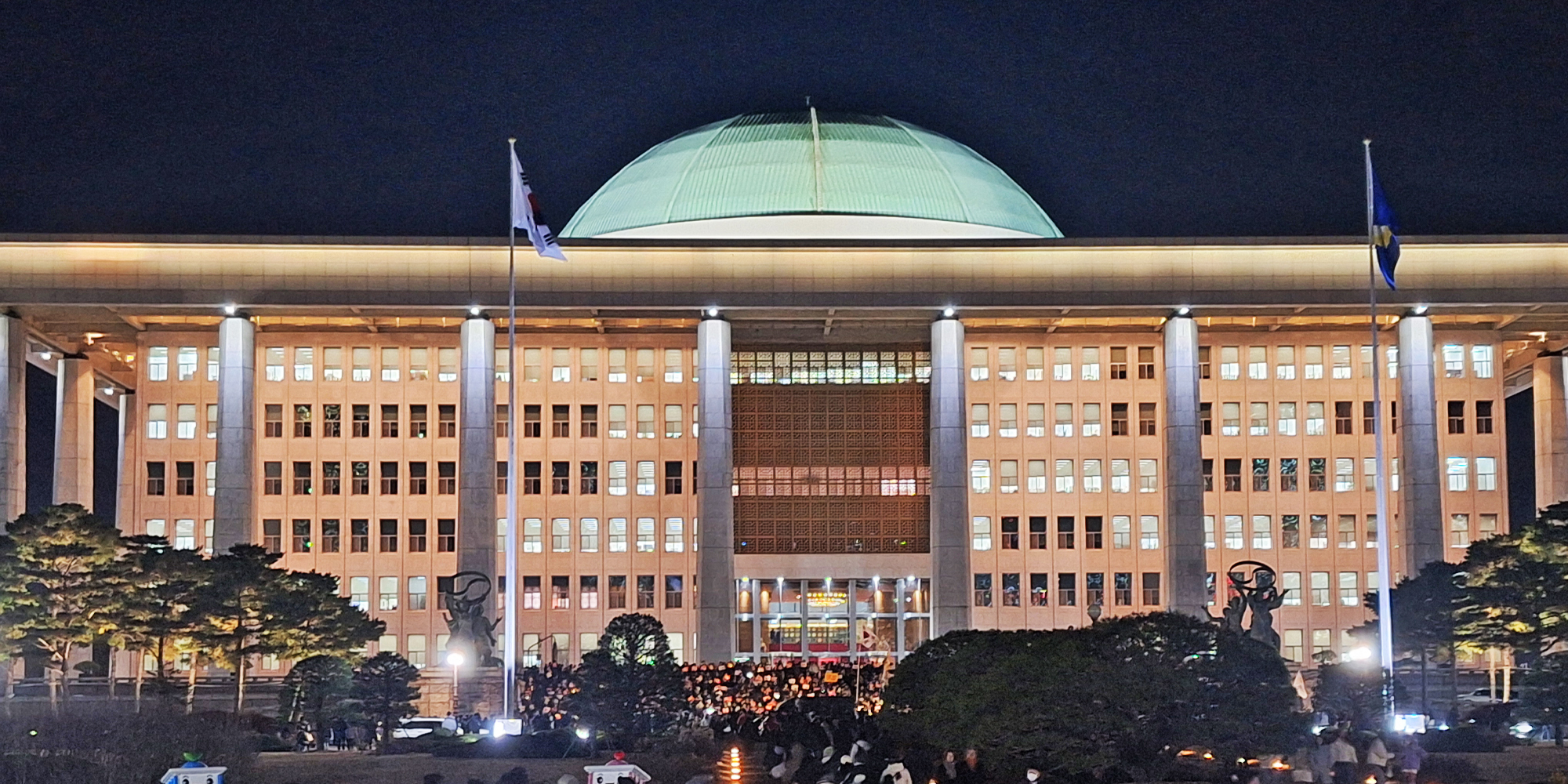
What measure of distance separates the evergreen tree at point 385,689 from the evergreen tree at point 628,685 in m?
5.90

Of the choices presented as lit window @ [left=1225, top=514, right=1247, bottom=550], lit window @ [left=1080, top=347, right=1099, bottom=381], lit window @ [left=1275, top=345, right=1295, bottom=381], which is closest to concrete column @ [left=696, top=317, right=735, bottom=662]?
lit window @ [left=1080, top=347, right=1099, bottom=381]

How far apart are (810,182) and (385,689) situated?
47.2 meters

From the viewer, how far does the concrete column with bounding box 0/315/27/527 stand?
8256cm

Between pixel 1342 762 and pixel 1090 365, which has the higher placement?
pixel 1090 365

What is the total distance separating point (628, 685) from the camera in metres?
53.5

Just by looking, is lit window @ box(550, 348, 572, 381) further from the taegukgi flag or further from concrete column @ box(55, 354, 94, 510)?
the taegukgi flag

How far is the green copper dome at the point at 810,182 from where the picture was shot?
98688 mm

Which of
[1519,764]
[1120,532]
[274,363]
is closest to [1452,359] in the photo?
[1120,532]

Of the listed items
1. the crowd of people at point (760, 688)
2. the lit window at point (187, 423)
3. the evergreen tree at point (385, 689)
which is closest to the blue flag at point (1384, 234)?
the crowd of people at point (760, 688)

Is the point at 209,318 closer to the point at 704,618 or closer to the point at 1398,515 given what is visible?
the point at 704,618

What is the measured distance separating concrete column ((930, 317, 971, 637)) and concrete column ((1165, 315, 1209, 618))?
8281 millimetres

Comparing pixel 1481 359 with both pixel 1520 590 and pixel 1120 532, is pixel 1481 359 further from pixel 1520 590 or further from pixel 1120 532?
pixel 1520 590

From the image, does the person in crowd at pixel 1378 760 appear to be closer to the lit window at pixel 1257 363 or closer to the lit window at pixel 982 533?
the lit window at pixel 982 533

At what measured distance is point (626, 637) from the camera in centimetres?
5512
